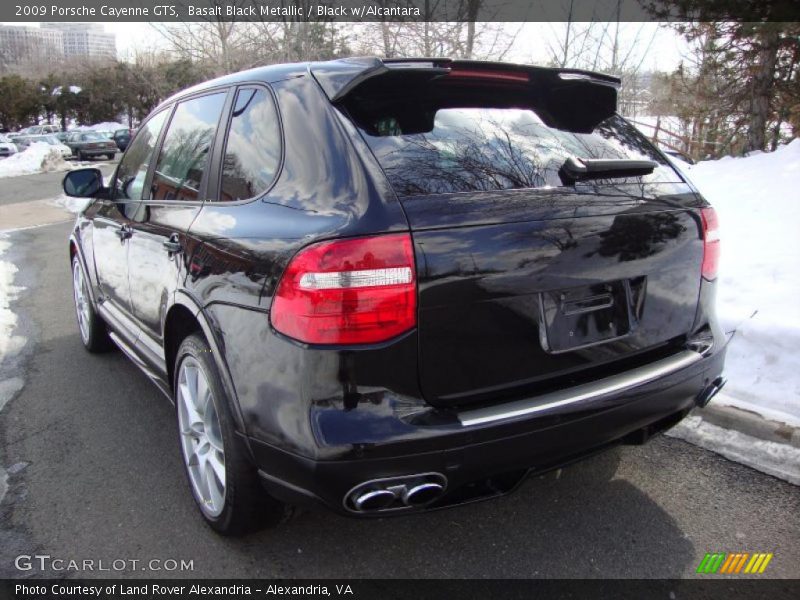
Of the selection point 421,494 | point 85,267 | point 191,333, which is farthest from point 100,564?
point 85,267

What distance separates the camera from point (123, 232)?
346 centimetres

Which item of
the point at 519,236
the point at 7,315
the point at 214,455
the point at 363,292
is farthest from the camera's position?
the point at 7,315

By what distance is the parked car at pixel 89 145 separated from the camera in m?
32.8

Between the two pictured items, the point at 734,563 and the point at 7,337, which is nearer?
the point at 734,563

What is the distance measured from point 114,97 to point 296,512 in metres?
58.3

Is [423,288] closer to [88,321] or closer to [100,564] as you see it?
[100,564]

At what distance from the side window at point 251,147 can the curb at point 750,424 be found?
2745 mm

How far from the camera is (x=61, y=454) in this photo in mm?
3277

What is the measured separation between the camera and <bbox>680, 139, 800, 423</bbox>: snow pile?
3568 mm

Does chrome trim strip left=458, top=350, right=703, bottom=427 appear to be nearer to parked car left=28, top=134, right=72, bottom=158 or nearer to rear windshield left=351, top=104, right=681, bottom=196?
rear windshield left=351, top=104, right=681, bottom=196

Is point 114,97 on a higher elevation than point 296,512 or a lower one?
higher

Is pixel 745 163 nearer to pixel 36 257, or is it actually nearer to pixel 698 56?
pixel 698 56


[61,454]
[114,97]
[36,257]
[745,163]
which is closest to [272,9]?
[36,257]

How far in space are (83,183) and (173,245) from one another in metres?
1.81
